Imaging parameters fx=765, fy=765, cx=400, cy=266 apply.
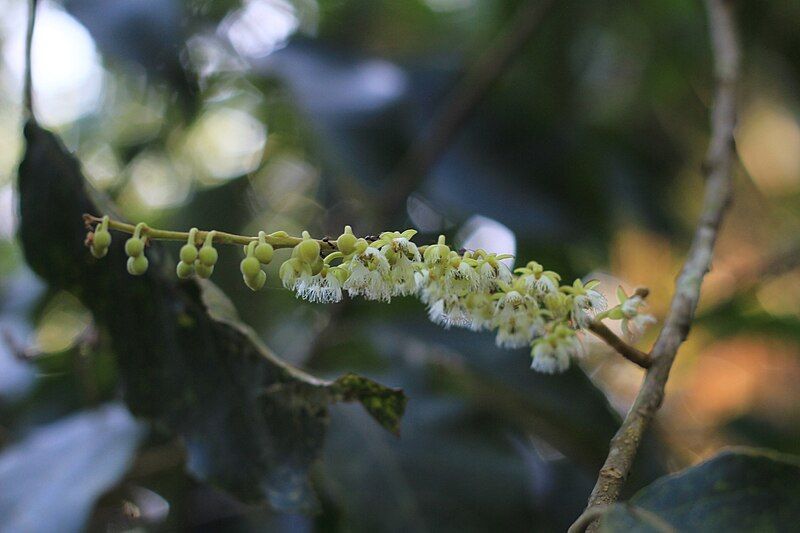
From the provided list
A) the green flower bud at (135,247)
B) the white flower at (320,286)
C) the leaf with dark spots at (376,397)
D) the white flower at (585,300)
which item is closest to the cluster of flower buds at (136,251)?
the green flower bud at (135,247)

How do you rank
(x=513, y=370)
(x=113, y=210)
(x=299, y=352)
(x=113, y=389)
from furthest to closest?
1. (x=299, y=352)
2. (x=113, y=389)
3. (x=513, y=370)
4. (x=113, y=210)

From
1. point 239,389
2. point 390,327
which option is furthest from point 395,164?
point 239,389

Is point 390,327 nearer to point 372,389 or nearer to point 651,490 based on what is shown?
point 372,389

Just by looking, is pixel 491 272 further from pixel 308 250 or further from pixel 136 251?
pixel 136 251

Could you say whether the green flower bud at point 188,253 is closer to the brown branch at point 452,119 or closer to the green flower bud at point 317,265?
the green flower bud at point 317,265

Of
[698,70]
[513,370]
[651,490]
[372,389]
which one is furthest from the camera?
[698,70]

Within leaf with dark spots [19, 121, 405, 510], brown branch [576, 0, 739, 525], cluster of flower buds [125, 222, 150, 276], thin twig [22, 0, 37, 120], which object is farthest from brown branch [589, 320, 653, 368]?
thin twig [22, 0, 37, 120]
